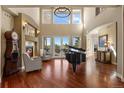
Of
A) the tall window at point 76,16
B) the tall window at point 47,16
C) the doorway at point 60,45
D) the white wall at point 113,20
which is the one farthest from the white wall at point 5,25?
the tall window at point 76,16

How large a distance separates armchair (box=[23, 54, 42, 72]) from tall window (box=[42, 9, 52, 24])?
8.66 metres

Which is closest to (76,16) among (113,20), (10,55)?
(113,20)

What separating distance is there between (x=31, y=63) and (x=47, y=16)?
30.8ft

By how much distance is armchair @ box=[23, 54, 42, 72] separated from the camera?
7496 mm

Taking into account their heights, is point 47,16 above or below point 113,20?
above

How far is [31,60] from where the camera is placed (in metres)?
7.66

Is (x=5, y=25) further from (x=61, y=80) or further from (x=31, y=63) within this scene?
(x=61, y=80)

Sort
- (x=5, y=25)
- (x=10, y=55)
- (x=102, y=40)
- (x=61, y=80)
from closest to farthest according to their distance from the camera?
(x=61, y=80)
(x=10, y=55)
(x=5, y=25)
(x=102, y=40)

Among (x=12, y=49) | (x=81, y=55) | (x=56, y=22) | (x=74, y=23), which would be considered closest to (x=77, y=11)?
(x=74, y=23)

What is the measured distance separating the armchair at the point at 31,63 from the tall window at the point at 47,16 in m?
8.66

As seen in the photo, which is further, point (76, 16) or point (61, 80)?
point (76, 16)

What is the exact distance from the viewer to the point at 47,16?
16.4m

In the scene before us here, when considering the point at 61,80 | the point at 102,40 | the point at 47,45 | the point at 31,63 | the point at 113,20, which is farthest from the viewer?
the point at 47,45
